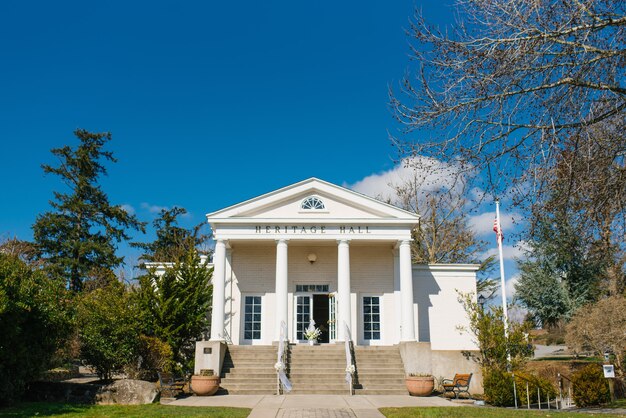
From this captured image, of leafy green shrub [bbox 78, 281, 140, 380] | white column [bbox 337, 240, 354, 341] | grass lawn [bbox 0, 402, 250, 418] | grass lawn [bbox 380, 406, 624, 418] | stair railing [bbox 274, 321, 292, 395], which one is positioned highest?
white column [bbox 337, 240, 354, 341]

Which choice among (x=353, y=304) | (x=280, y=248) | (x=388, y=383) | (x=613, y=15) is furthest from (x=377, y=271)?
(x=613, y=15)

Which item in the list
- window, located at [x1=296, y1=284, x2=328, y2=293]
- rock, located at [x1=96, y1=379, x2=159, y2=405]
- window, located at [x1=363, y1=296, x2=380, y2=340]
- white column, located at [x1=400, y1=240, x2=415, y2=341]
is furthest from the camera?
window, located at [x1=296, y1=284, x2=328, y2=293]

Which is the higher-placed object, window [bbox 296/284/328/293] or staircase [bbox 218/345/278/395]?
window [bbox 296/284/328/293]

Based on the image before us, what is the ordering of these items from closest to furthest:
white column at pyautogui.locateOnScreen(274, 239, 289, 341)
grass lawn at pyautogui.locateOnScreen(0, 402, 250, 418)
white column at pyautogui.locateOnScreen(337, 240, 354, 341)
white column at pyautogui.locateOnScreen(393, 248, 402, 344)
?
grass lawn at pyautogui.locateOnScreen(0, 402, 250, 418) → white column at pyautogui.locateOnScreen(274, 239, 289, 341) → white column at pyautogui.locateOnScreen(337, 240, 354, 341) → white column at pyautogui.locateOnScreen(393, 248, 402, 344)

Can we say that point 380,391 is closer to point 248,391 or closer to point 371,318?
point 248,391

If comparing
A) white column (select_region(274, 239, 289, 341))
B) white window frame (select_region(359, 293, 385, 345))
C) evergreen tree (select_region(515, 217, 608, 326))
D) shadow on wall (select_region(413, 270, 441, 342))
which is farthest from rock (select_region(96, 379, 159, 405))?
evergreen tree (select_region(515, 217, 608, 326))

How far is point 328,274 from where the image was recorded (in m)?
23.8

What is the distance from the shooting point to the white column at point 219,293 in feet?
67.4

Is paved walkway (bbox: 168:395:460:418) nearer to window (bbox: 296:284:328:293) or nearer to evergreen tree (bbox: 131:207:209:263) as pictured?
window (bbox: 296:284:328:293)

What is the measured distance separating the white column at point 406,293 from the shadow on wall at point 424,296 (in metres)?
2.17

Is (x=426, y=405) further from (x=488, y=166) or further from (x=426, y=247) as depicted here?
(x=426, y=247)

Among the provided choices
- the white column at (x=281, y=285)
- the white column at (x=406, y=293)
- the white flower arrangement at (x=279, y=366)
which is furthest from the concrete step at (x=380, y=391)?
the white column at (x=281, y=285)

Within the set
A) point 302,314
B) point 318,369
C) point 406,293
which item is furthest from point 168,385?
point 406,293

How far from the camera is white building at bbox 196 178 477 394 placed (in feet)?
70.9
